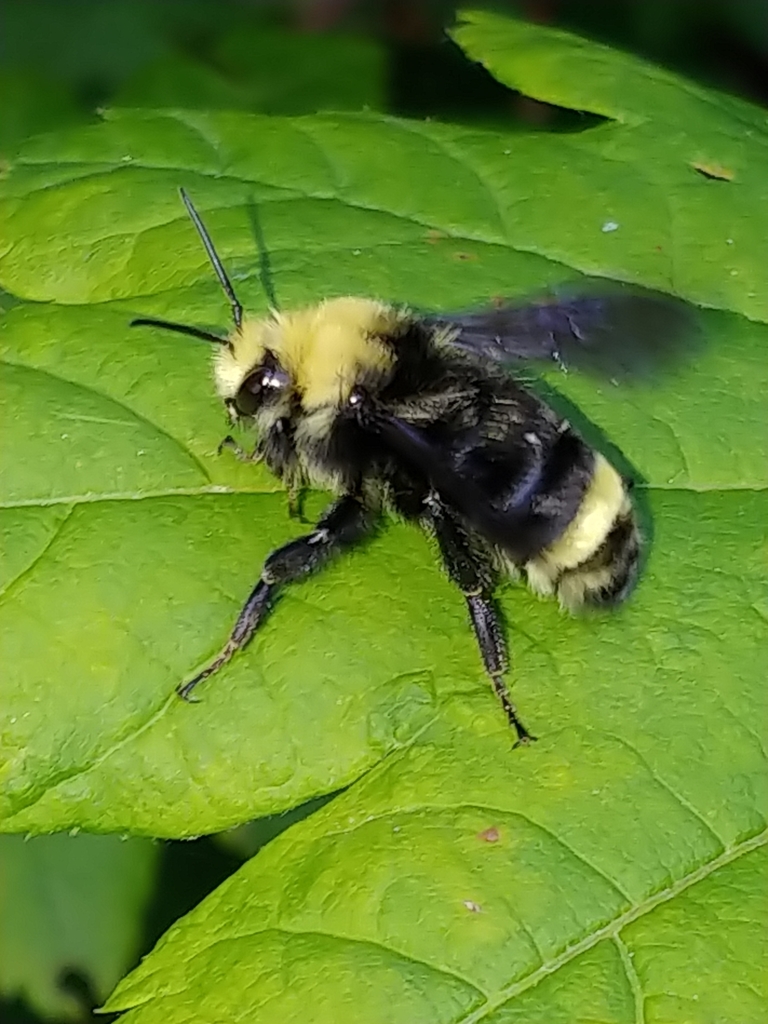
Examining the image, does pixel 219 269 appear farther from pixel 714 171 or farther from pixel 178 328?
pixel 714 171

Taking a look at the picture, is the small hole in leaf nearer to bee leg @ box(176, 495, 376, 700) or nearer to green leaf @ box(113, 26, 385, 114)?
bee leg @ box(176, 495, 376, 700)

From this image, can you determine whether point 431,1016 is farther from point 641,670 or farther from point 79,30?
point 79,30

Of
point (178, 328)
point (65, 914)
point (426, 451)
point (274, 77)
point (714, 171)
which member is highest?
point (714, 171)

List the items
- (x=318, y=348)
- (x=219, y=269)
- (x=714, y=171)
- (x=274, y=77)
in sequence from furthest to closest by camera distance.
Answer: (x=274, y=77), (x=714, y=171), (x=219, y=269), (x=318, y=348)

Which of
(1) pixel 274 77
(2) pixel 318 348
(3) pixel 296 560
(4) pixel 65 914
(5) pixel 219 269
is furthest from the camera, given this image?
(1) pixel 274 77

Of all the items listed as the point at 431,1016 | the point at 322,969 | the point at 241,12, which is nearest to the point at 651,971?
the point at 431,1016

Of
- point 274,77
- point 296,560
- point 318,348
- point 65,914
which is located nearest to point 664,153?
point 318,348
